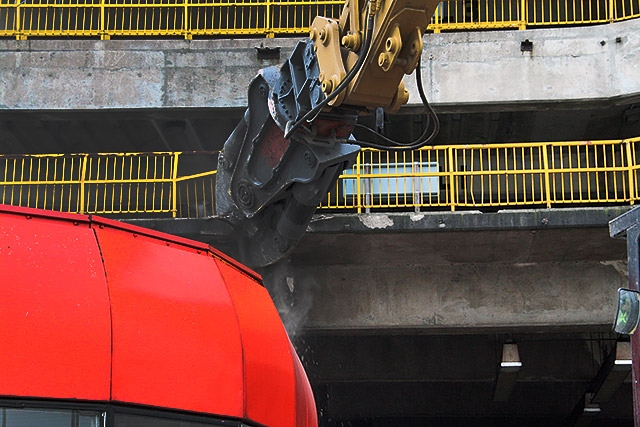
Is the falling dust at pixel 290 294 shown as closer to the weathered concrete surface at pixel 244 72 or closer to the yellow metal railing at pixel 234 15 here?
the weathered concrete surface at pixel 244 72

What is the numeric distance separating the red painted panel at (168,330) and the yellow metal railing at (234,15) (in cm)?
1044

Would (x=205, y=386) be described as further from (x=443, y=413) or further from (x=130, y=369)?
(x=443, y=413)

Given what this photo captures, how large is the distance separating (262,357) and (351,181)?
30.5 ft

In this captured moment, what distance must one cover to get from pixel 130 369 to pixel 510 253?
9.80 meters

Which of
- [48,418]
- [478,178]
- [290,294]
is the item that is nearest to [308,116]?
[48,418]

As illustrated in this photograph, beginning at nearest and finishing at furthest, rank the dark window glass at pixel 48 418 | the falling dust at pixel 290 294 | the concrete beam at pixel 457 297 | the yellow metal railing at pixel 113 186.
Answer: the dark window glass at pixel 48 418 → the falling dust at pixel 290 294 → the concrete beam at pixel 457 297 → the yellow metal railing at pixel 113 186

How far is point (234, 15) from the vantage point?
16766 mm

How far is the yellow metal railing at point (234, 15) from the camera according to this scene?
16.0 meters

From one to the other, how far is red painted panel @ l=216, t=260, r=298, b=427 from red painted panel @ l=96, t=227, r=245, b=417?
0.12 m

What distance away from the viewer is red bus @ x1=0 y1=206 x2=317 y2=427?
192 inches

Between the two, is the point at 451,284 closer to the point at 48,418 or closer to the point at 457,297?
the point at 457,297

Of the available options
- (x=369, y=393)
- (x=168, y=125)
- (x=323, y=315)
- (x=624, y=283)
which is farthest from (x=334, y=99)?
(x=369, y=393)

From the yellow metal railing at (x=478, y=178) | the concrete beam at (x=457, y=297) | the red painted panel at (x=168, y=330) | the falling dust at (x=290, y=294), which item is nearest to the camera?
the red painted panel at (x=168, y=330)

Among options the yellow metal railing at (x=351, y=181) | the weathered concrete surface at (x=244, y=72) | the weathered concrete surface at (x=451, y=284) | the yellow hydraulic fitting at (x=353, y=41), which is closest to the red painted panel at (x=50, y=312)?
the yellow hydraulic fitting at (x=353, y=41)
